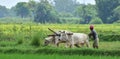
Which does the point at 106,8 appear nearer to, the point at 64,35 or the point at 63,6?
the point at 64,35

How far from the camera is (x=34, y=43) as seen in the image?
14531mm

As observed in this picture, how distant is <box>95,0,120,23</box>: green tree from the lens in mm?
50491

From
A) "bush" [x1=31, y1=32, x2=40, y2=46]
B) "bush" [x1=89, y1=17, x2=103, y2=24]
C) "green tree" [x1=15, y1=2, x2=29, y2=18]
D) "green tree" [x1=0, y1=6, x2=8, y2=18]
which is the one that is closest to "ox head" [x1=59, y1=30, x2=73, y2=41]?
"bush" [x1=31, y1=32, x2=40, y2=46]

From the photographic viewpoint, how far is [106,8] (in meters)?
51.2

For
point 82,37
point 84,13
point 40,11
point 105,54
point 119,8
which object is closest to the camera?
point 105,54

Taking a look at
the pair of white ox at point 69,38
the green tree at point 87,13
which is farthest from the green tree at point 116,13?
the pair of white ox at point 69,38

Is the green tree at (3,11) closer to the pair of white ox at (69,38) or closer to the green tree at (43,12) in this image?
the green tree at (43,12)

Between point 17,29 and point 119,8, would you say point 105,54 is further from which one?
point 119,8

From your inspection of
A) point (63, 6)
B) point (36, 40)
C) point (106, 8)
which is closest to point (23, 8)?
point (106, 8)

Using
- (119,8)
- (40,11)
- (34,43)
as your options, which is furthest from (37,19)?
(34,43)

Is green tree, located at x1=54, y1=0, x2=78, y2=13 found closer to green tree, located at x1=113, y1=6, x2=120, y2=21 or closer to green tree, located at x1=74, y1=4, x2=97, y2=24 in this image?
green tree, located at x1=74, y1=4, x2=97, y2=24

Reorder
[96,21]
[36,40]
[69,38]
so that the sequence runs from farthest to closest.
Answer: [96,21], [36,40], [69,38]

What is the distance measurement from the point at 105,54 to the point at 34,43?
12.0 ft

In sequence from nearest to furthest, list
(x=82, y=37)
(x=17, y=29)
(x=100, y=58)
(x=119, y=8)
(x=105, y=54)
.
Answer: (x=100, y=58), (x=105, y=54), (x=82, y=37), (x=17, y=29), (x=119, y=8)
